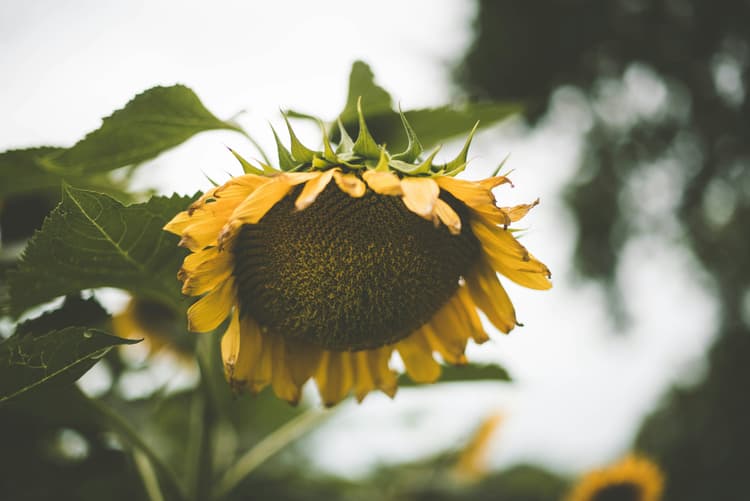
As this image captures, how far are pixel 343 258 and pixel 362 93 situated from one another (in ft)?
0.78

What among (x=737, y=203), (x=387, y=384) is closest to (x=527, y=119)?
(x=737, y=203)

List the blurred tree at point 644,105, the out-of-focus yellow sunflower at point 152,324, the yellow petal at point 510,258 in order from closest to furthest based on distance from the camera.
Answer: the yellow petal at point 510,258
the out-of-focus yellow sunflower at point 152,324
the blurred tree at point 644,105

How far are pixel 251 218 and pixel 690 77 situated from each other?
19.5 feet

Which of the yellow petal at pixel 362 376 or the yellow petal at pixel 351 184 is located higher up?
the yellow petal at pixel 351 184

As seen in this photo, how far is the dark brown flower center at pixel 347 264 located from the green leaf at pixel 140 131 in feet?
0.53

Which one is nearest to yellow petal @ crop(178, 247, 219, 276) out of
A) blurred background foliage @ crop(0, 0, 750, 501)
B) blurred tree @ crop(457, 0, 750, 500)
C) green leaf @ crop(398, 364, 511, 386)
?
green leaf @ crop(398, 364, 511, 386)

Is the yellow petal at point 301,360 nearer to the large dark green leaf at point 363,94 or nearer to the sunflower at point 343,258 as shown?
the sunflower at point 343,258

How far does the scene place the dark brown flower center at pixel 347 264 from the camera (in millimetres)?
659

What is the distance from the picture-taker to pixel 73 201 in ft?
2.01

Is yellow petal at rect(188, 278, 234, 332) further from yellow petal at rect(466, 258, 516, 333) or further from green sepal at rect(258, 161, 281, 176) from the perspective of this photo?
yellow petal at rect(466, 258, 516, 333)

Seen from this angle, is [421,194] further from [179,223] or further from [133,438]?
[133,438]

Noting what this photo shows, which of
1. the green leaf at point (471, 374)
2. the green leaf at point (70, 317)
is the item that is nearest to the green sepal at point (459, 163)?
the green leaf at point (471, 374)

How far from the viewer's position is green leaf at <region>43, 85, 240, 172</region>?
0.70 metres

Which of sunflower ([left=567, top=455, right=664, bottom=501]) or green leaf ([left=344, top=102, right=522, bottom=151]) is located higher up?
green leaf ([left=344, top=102, right=522, bottom=151])
